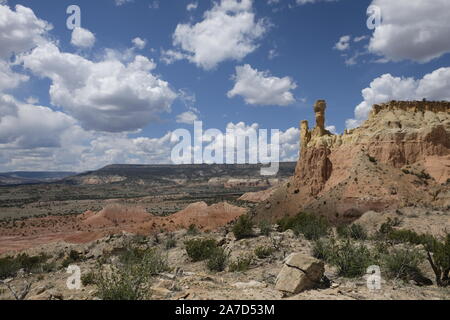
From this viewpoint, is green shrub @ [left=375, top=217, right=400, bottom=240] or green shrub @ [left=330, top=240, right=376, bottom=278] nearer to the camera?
green shrub @ [left=330, top=240, right=376, bottom=278]

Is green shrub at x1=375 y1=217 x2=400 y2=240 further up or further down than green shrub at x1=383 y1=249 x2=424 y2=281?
further down

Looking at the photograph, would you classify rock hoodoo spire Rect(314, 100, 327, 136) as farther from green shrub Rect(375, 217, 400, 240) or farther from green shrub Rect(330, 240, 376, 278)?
green shrub Rect(330, 240, 376, 278)

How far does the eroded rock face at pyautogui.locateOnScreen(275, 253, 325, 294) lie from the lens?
753cm

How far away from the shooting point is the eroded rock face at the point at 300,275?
7.53m

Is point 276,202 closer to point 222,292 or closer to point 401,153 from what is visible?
point 401,153

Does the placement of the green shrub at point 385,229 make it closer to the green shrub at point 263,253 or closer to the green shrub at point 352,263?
the green shrub at point 263,253

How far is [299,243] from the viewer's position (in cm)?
1641

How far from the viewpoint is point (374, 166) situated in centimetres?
3581

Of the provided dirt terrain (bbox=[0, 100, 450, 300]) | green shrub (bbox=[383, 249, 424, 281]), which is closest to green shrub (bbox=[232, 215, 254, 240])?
dirt terrain (bbox=[0, 100, 450, 300])

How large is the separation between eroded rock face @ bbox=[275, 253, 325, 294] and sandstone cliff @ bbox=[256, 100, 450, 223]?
83.9 feet

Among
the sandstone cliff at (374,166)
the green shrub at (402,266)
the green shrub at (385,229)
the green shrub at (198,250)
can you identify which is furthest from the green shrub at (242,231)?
the sandstone cliff at (374,166)
